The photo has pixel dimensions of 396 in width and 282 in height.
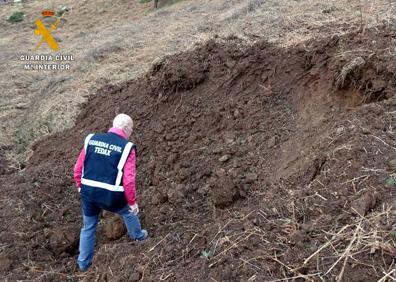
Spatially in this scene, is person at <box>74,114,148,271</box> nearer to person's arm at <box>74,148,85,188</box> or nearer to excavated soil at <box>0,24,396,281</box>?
person's arm at <box>74,148,85,188</box>

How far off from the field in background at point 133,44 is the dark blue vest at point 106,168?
3.87m

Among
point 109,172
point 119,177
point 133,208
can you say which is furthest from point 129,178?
point 133,208

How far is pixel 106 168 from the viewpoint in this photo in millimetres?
4539

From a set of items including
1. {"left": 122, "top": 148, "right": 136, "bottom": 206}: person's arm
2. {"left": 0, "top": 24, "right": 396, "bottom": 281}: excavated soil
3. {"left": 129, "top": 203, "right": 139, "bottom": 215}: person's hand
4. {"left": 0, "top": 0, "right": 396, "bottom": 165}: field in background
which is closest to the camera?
{"left": 0, "top": 24, "right": 396, "bottom": 281}: excavated soil

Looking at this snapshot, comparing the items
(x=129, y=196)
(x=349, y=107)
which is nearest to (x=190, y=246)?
(x=129, y=196)

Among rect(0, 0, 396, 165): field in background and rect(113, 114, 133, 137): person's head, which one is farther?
rect(0, 0, 396, 165): field in background

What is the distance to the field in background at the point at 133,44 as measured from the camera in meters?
8.00

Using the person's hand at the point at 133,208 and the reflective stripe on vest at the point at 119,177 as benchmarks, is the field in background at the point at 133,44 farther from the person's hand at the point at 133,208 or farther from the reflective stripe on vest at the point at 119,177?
the person's hand at the point at 133,208

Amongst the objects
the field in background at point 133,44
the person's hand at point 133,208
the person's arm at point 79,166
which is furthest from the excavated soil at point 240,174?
the person's arm at point 79,166

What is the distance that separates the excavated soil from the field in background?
2.26 feet

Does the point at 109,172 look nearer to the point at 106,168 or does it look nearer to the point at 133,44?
the point at 106,168

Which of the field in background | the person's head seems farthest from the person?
the field in background

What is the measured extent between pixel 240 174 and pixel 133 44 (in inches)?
299

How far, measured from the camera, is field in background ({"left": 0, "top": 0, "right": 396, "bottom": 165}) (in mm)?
7996
